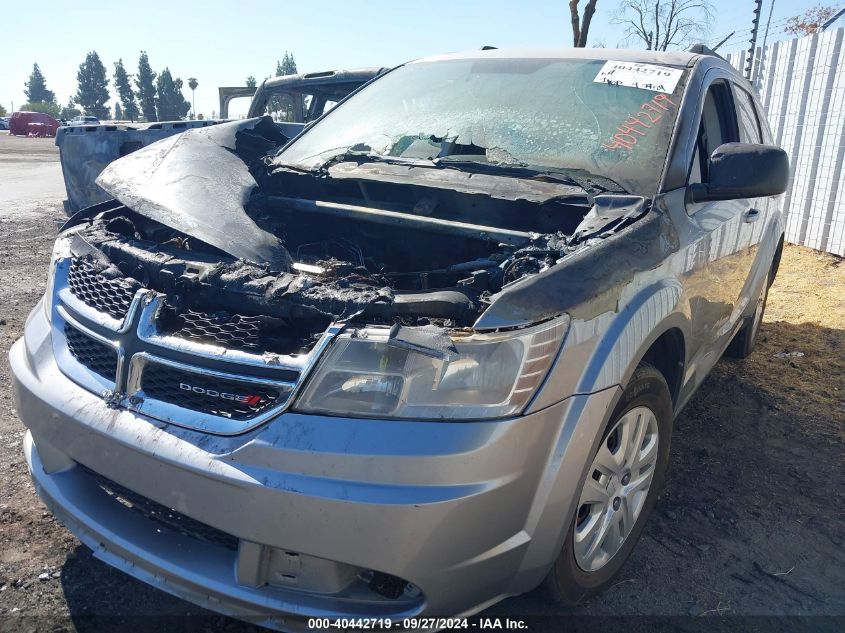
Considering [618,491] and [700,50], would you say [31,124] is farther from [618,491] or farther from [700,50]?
[618,491]

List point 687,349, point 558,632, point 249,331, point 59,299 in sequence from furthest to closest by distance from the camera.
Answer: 1. point 687,349
2. point 59,299
3. point 558,632
4. point 249,331

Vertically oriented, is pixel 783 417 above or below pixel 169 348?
below

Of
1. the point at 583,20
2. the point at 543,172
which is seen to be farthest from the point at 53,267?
the point at 583,20

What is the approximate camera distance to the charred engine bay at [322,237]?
6.27 ft

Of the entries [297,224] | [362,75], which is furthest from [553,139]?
[362,75]

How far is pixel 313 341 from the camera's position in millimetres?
1835

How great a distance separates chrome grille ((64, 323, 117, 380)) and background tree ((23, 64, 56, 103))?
123225mm

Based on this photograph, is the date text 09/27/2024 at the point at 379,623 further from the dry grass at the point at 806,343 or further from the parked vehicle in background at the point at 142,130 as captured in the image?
the parked vehicle in background at the point at 142,130

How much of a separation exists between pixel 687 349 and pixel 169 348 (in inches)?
75.8

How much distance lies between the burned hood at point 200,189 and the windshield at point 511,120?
366 mm

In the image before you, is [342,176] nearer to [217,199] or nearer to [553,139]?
[217,199]

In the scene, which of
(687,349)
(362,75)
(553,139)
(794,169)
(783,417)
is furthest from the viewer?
(794,169)

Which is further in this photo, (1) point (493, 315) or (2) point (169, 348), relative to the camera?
(2) point (169, 348)

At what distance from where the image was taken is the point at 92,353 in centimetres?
211
